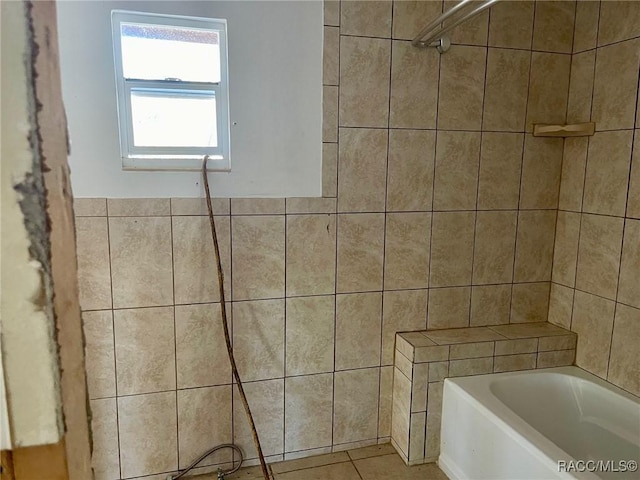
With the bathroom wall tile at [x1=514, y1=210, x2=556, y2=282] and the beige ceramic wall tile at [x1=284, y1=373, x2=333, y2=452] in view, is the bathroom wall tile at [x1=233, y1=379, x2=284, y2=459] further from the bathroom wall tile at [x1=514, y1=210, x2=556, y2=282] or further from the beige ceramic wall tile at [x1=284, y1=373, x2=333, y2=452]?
the bathroom wall tile at [x1=514, y1=210, x2=556, y2=282]

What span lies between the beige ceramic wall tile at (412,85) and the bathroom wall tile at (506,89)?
291 millimetres

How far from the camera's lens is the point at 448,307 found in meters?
2.19

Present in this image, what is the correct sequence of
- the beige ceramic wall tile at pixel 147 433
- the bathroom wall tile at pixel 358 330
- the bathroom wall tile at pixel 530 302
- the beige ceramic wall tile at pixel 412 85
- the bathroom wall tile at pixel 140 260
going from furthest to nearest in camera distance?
the bathroom wall tile at pixel 530 302 → the bathroom wall tile at pixel 358 330 → the beige ceramic wall tile at pixel 412 85 → the beige ceramic wall tile at pixel 147 433 → the bathroom wall tile at pixel 140 260

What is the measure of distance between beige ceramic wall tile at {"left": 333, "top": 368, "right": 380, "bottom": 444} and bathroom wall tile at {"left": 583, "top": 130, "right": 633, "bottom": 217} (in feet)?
4.37

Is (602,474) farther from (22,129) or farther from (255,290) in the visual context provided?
(22,129)

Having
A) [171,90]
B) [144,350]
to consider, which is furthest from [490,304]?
[171,90]

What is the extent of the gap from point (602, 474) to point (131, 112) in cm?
235

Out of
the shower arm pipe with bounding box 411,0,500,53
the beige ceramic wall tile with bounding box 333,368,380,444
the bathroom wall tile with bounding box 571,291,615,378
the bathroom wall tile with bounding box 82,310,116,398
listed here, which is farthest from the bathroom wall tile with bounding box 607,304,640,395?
the bathroom wall tile with bounding box 82,310,116,398

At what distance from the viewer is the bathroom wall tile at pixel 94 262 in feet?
5.61

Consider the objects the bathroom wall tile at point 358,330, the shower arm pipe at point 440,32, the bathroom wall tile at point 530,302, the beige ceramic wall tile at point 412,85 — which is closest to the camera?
the shower arm pipe at point 440,32

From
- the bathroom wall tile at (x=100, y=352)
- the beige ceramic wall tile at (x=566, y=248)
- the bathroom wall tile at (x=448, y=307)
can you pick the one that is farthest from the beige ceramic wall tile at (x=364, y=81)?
the bathroom wall tile at (x=100, y=352)

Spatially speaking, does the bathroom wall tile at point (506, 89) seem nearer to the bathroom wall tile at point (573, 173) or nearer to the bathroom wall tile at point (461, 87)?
the bathroom wall tile at point (461, 87)

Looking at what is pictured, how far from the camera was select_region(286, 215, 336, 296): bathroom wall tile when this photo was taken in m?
1.94

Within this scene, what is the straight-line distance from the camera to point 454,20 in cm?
179
